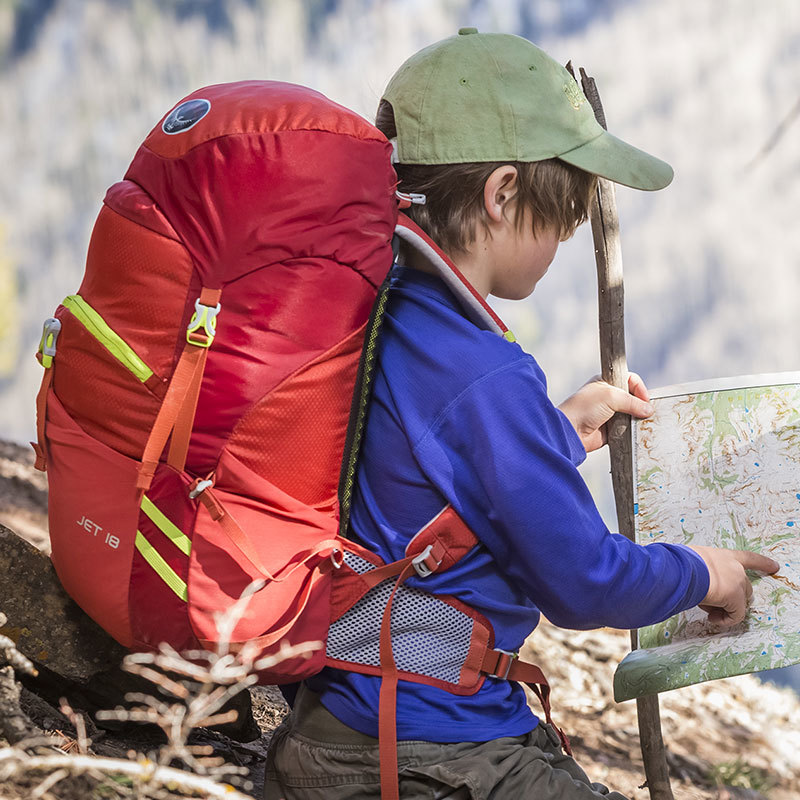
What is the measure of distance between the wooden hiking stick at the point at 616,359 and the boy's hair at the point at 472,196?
400mm

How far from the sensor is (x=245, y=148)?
4.44 ft

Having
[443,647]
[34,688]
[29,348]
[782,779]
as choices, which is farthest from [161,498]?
[29,348]

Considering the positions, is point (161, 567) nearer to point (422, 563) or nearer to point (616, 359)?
point (422, 563)

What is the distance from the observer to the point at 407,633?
1492 mm

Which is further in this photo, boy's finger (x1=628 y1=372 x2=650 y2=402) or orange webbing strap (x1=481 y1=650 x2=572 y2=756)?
boy's finger (x1=628 y1=372 x2=650 y2=402)

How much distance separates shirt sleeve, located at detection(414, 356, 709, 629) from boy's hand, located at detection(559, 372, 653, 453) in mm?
450

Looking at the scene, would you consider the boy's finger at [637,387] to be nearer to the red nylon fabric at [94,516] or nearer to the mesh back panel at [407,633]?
the mesh back panel at [407,633]

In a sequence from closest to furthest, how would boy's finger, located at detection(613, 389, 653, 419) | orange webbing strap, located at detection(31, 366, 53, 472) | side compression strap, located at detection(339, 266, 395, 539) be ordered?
side compression strap, located at detection(339, 266, 395, 539), orange webbing strap, located at detection(31, 366, 53, 472), boy's finger, located at detection(613, 389, 653, 419)

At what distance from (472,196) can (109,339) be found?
66 cm

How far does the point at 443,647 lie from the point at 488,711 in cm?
14

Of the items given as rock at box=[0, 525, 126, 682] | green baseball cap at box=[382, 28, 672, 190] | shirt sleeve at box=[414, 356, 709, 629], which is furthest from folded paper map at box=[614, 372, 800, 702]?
rock at box=[0, 525, 126, 682]

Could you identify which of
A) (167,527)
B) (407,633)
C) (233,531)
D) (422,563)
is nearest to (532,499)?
(422,563)

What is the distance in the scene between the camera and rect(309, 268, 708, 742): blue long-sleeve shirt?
141 cm

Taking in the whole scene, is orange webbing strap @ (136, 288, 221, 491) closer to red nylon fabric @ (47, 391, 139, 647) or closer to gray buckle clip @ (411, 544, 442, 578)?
red nylon fabric @ (47, 391, 139, 647)
